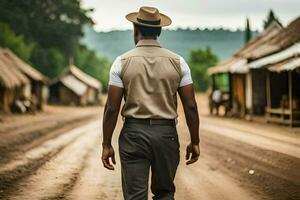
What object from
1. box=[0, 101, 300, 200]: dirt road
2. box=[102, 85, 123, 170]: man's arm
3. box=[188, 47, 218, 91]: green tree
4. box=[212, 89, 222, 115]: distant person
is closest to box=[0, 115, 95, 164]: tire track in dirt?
box=[0, 101, 300, 200]: dirt road

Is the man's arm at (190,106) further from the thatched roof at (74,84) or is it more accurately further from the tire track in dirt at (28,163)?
the thatched roof at (74,84)

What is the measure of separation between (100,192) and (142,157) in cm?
433

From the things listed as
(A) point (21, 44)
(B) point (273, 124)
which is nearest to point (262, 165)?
(B) point (273, 124)

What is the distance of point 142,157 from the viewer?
A: 4.89 meters

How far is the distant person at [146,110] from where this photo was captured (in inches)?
191

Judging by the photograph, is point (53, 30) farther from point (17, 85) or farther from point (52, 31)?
point (17, 85)

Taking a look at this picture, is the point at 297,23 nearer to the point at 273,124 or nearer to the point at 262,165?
the point at 273,124

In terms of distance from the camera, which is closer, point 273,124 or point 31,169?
point 31,169

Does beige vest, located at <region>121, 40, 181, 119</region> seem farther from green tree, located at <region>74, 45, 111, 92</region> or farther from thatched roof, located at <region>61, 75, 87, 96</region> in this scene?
green tree, located at <region>74, 45, 111, 92</region>

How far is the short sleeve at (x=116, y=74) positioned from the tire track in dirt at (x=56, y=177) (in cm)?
413

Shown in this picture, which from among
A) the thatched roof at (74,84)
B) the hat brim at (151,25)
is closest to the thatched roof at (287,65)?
the hat brim at (151,25)

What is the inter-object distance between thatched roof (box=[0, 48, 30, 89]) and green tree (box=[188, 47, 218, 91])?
63.5 m

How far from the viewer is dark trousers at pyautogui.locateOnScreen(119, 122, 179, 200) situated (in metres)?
4.84

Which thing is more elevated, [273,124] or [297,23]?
[297,23]
